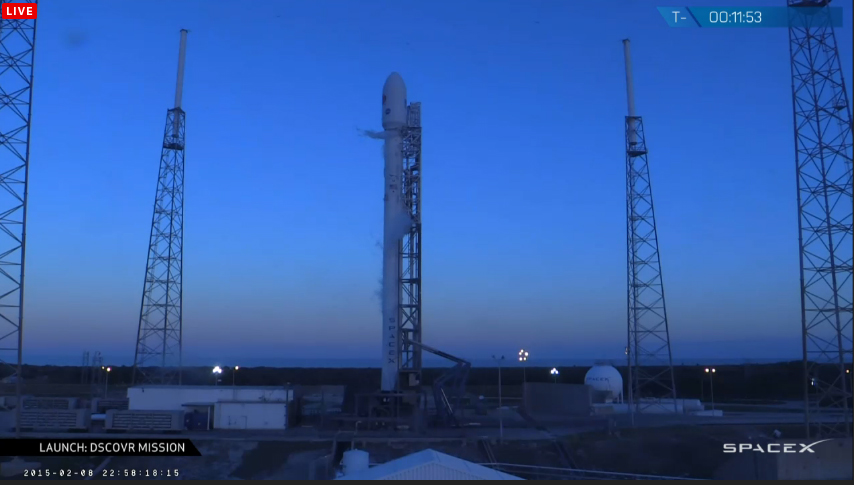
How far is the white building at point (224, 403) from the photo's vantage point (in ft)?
106

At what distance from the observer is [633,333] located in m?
34.2

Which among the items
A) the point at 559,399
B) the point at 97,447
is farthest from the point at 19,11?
the point at 559,399

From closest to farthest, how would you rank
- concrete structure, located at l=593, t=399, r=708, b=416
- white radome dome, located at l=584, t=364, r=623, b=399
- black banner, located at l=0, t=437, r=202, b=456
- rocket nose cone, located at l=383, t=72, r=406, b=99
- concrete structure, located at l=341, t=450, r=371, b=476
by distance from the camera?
1. concrete structure, located at l=341, t=450, r=371, b=476
2. black banner, located at l=0, t=437, r=202, b=456
3. rocket nose cone, located at l=383, t=72, r=406, b=99
4. concrete structure, located at l=593, t=399, r=708, b=416
5. white radome dome, located at l=584, t=364, r=623, b=399

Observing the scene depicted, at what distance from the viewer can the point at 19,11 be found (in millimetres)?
24391

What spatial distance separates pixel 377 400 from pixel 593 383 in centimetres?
A: 1690

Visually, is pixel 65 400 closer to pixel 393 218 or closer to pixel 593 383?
pixel 393 218

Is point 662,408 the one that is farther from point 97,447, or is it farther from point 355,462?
point 97,447

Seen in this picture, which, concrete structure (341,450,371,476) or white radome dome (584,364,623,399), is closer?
concrete structure (341,450,371,476)

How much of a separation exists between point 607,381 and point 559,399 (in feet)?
15.5

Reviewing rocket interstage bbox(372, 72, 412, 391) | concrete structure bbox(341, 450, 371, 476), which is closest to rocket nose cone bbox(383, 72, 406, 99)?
rocket interstage bbox(372, 72, 412, 391)

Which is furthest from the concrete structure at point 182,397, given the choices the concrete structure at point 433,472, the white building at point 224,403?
the concrete structure at point 433,472

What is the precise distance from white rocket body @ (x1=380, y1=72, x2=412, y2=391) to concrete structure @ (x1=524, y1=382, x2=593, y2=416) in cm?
1119

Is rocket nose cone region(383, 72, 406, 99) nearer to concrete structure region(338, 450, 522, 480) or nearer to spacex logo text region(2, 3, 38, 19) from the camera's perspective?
spacex logo text region(2, 3, 38, 19)

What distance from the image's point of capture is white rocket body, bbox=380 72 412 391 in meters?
33.6
